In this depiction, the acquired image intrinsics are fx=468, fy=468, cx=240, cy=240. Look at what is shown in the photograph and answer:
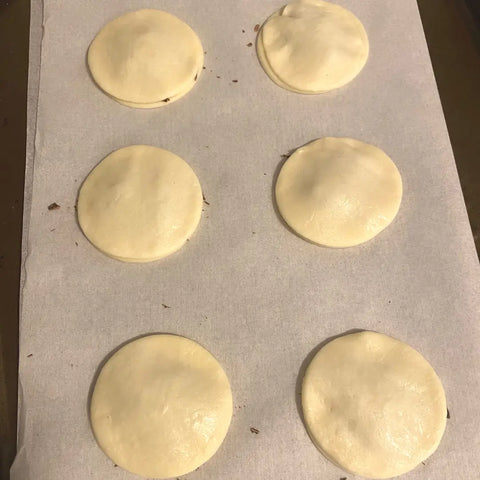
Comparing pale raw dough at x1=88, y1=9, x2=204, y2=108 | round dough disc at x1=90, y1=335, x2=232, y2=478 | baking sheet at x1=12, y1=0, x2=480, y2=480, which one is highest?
pale raw dough at x1=88, y1=9, x2=204, y2=108

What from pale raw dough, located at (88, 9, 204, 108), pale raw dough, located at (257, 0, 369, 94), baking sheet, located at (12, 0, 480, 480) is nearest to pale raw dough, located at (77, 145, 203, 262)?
baking sheet, located at (12, 0, 480, 480)

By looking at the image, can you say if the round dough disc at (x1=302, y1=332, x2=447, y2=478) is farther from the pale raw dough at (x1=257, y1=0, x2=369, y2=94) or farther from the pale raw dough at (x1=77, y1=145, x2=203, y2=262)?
the pale raw dough at (x1=257, y1=0, x2=369, y2=94)

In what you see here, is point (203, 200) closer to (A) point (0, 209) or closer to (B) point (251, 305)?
(B) point (251, 305)

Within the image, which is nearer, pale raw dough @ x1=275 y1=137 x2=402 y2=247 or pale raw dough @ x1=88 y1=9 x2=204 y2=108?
pale raw dough @ x1=275 y1=137 x2=402 y2=247

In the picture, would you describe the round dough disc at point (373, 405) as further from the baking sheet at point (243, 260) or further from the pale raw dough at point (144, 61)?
the pale raw dough at point (144, 61)

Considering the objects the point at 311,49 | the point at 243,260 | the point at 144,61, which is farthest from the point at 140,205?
the point at 311,49
